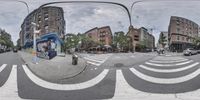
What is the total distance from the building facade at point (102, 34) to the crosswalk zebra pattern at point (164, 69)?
1.36ft

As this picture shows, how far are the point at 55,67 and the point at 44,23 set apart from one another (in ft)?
1.35

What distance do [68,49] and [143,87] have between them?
2.68 ft

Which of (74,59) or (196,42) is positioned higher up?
(196,42)

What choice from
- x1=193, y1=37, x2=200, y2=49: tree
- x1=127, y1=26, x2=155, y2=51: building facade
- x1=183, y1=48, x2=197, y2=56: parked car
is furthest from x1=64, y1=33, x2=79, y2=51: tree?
x1=193, y1=37, x2=200, y2=49: tree

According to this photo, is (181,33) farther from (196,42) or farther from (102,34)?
(102,34)

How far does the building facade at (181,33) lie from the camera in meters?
2.80

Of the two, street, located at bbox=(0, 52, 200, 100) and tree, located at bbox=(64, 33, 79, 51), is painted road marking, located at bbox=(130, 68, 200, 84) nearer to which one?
street, located at bbox=(0, 52, 200, 100)

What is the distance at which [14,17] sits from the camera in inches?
113

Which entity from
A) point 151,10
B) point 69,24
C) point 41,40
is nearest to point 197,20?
point 151,10

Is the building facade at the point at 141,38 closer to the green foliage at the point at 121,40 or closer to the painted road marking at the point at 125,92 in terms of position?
the green foliage at the point at 121,40

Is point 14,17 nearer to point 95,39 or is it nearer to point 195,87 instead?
point 95,39

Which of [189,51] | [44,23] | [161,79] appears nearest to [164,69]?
[161,79]

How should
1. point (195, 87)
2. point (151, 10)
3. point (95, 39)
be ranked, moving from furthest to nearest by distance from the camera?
1. point (195, 87)
2. point (151, 10)
3. point (95, 39)

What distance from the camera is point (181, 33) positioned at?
→ 2.81 meters
